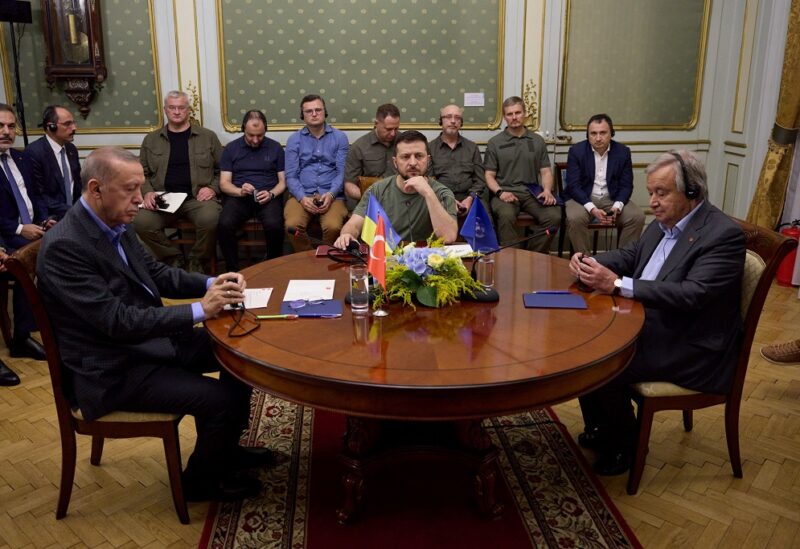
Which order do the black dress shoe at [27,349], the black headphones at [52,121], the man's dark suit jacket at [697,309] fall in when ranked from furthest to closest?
the black headphones at [52,121] → the black dress shoe at [27,349] → the man's dark suit jacket at [697,309]

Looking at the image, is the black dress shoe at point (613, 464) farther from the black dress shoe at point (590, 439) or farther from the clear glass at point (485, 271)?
the clear glass at point (485, 271)

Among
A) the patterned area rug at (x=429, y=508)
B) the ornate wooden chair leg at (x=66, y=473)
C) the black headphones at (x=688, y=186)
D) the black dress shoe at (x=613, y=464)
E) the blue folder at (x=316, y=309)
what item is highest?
the black headphones at (x=688, y=186)

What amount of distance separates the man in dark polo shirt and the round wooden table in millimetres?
2880

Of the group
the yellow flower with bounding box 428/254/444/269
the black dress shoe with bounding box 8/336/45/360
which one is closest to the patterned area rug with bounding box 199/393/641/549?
the yellow flower with bounding box 428/254/444/269

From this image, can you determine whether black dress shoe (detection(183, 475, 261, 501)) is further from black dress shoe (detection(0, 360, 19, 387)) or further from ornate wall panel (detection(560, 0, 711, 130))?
ornate wall panel (detection(560, 0, 711, 130))

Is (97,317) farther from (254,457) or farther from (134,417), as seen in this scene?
(254,457)

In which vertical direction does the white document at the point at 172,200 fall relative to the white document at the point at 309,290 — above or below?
below

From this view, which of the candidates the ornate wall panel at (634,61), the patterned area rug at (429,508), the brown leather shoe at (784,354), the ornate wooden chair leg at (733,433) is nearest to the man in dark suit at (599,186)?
the ornate wall panel at (634,61)

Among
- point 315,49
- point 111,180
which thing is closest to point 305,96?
point 315,49

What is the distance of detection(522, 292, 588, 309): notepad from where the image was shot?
7.41 feet

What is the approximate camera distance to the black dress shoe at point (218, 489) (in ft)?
7.88

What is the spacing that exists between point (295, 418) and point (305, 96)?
317 cm

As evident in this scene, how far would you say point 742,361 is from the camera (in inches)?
95.3

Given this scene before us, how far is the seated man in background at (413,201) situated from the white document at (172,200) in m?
2.08
